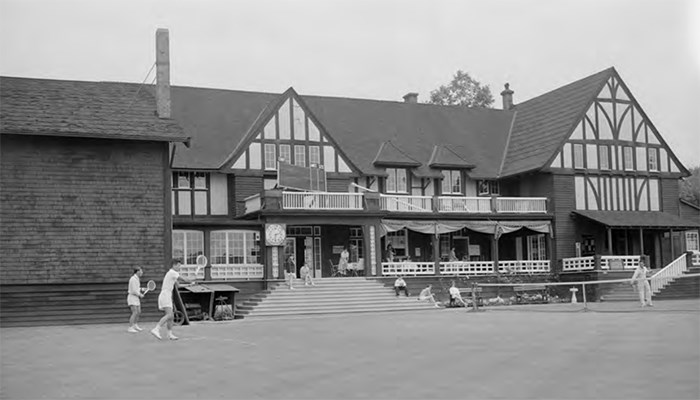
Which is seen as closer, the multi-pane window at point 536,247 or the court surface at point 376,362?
the court surface at point 376,362

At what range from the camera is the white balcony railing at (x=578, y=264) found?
40.9 metres

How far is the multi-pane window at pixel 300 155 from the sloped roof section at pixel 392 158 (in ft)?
13.2

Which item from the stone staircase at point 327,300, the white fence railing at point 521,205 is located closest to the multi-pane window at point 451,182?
the white fence railing at point 521,205

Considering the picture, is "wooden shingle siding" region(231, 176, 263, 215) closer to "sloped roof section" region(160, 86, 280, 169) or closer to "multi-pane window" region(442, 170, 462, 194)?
"sloped roof section" region(160, 86, 280, 169)

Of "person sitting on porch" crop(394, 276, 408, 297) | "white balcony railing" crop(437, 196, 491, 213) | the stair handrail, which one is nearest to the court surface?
"person sitting on porch" crop(394, 276, 408, 297)

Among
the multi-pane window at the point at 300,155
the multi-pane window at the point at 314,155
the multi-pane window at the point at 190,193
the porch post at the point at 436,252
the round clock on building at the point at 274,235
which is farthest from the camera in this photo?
the multi-pane window at the point at 314,155

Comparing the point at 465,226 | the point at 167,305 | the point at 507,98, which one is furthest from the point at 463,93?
the point at 167,305

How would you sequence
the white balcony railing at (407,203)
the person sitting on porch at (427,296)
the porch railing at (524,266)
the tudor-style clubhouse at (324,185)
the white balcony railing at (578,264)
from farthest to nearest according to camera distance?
the porch railing at (524,266)
the white balcony railing at (578,264)
the white balcony railing at (407,203)
the person sitting on porch at (427,296)
the tudor-style clubhouse at (324,185)

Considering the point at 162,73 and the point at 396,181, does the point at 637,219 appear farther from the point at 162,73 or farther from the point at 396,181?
the point at 162,73

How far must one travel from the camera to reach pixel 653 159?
A: 45750mm

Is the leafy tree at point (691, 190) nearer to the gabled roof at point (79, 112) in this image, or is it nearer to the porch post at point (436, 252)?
the porch post at point (436, 252)

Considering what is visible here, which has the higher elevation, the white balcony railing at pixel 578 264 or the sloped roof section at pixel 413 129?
the sloped roof section at pixel 413 129

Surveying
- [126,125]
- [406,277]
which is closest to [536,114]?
[406,277]

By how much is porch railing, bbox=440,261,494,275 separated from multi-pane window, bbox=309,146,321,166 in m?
6.99
